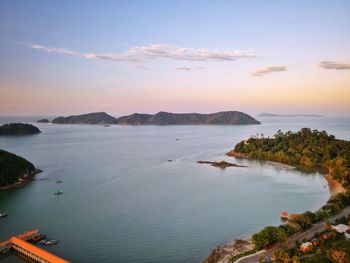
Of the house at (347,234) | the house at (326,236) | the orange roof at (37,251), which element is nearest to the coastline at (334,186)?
the house at (347,234)

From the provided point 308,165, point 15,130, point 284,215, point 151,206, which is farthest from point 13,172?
point 15,130

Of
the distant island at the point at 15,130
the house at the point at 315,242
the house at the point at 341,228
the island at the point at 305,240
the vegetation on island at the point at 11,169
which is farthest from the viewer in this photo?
the distant island at the point at 15,130

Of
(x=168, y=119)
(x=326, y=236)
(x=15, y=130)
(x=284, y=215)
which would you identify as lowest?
(x=284, y=215)

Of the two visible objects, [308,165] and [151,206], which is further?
[308,165]

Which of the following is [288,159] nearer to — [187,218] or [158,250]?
[187,218]

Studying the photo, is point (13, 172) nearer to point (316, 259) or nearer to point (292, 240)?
point (292, 240)

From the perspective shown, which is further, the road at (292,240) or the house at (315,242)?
the house at (315,242)

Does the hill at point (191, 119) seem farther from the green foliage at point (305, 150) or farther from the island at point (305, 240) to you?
the island at point (305, 240)
